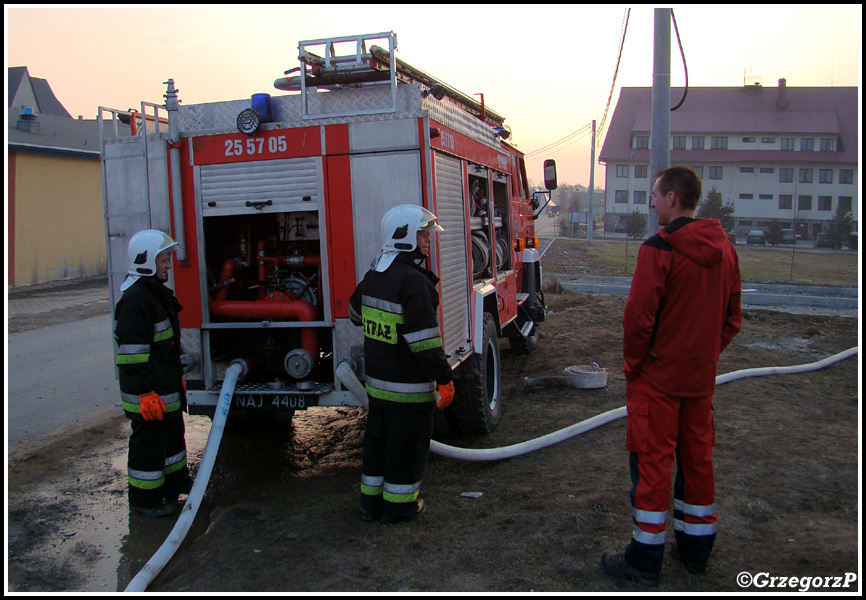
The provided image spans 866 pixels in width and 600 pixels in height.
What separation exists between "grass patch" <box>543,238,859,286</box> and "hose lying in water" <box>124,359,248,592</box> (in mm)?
18519

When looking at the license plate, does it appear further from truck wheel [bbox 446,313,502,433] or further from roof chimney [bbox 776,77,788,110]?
roof chimney [bbox 776,77,788,110]

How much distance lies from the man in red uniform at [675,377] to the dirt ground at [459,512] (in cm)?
21

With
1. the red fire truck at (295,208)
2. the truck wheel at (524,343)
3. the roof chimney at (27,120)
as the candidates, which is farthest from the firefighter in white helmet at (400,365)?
the roof chimney at (27,120)

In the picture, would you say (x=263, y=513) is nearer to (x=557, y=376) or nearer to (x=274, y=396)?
(x=274, y=396)

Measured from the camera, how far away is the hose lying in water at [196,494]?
347cm

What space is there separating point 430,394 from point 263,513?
58.4 inches

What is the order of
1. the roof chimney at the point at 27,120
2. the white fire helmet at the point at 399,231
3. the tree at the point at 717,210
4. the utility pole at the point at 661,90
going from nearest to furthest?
the white fire helmet at the point at 399,231
the utility pole at the point at 661,90
the roof chimney at the point at 27,120
the tree at the point at 717,210

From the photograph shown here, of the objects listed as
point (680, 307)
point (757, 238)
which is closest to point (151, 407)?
point (680, 307)

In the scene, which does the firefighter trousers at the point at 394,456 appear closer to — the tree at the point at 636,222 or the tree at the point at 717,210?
the tree at the point at 636,222

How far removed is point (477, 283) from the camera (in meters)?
6.21

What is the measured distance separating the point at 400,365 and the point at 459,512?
107cm

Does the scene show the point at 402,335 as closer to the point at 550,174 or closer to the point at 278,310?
the point at 278,310

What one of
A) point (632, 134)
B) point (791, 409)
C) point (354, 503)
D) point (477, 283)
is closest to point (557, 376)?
point (477, 283)

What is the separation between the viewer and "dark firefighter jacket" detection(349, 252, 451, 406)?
3939mm
